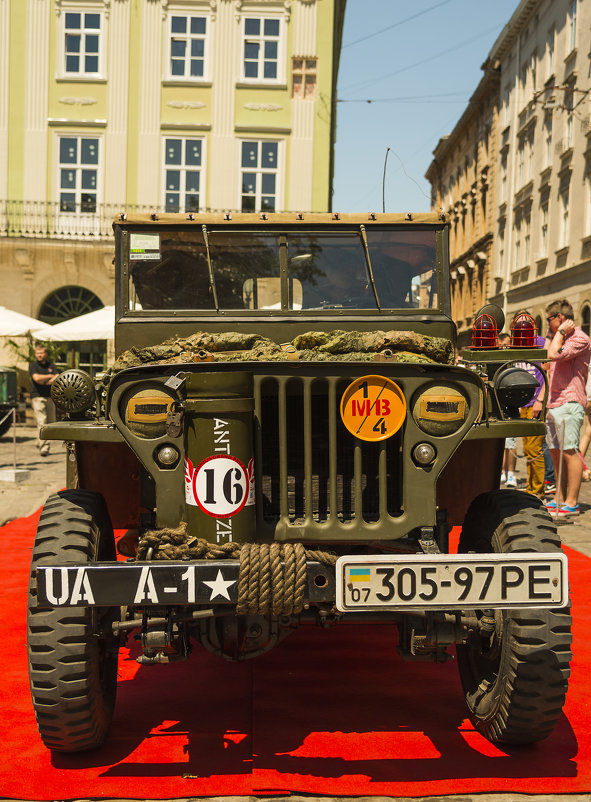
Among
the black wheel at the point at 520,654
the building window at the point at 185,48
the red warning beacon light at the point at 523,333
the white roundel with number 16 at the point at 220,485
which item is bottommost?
the black wheel at the point at 520,654

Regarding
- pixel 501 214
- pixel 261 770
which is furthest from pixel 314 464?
pixel 501 214

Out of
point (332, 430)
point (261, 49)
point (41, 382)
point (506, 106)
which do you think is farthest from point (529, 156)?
point (332, 430)

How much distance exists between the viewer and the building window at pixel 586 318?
2491 centimetres

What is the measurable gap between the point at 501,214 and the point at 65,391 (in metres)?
36.1

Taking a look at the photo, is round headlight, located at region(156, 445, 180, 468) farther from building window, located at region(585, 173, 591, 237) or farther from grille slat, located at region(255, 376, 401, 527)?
building window, located at region(585, 173, 591, 237)

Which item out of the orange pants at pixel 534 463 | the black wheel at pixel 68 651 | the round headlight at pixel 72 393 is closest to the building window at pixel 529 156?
the orange pants at pixel 534 463

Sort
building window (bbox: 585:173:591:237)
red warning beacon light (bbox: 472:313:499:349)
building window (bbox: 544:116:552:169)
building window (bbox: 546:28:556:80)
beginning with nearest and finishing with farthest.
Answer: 1. red warning beacon light (bbox: 472:313:499:349)
2. building window (bbox: 585:173:591:237)
3. building window (bbox: 544:116:552:169)
4. building window (bbox: 546:28:556:80)

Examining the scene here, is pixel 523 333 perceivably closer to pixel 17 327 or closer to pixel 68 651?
pixel 68 651

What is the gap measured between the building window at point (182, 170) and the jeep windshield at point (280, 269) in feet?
66.8

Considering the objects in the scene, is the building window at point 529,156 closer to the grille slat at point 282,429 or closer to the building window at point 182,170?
the building window at point 182,170

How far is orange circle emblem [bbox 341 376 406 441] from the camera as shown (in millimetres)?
3469

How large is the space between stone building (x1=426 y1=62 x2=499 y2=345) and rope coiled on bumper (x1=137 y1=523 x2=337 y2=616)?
33156mm

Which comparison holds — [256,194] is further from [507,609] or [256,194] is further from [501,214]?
[507,609]

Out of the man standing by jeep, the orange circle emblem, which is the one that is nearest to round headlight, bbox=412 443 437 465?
the orange circle emblem
